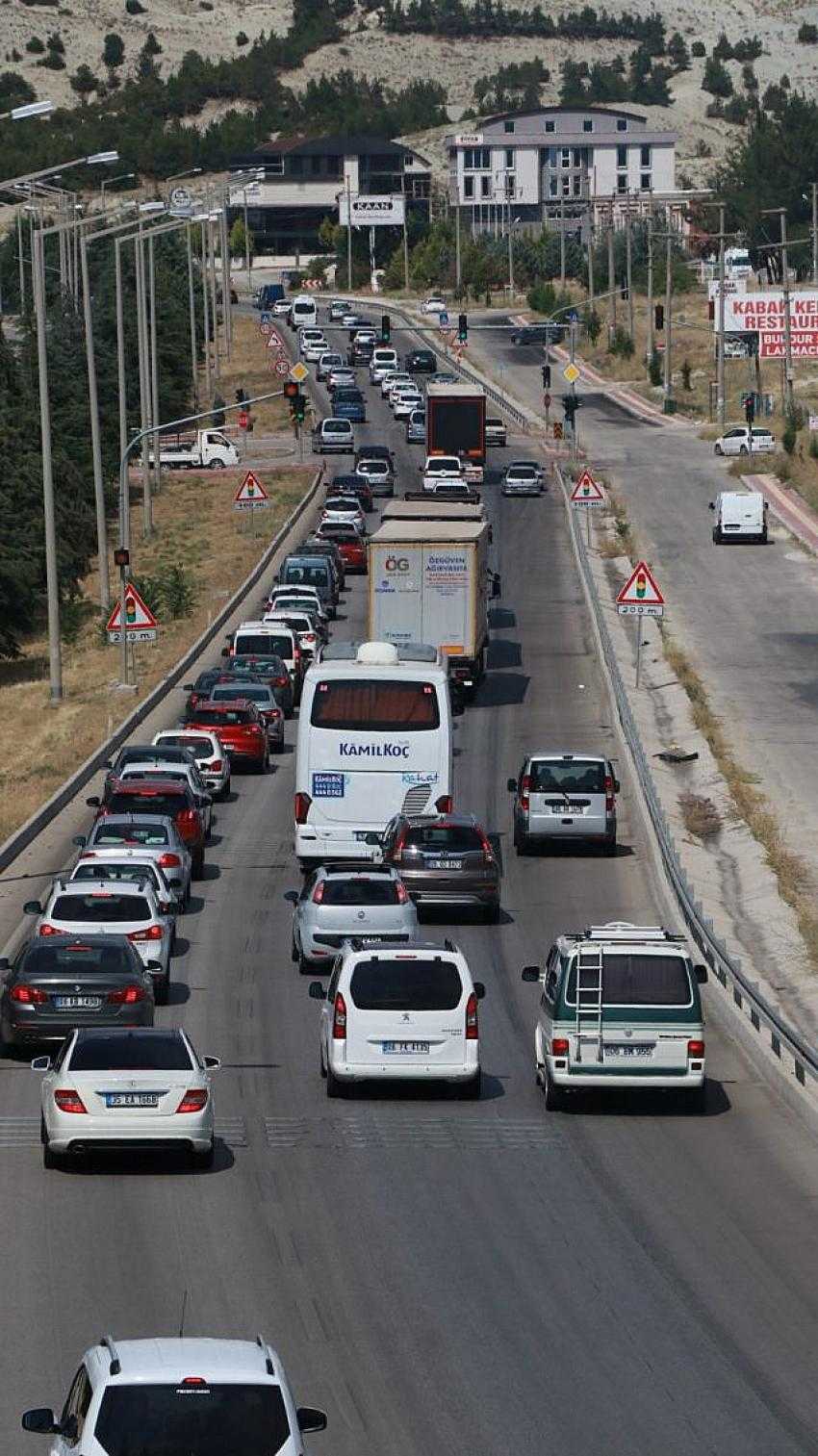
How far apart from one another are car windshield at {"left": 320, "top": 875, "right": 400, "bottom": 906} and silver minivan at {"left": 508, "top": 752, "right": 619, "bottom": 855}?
31.6 feet

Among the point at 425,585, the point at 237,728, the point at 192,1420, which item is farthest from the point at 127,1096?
the point at 425,585

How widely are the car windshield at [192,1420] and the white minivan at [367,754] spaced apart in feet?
A: 93.0

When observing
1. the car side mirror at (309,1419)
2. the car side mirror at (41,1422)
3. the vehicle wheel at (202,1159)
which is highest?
the car side mirror at (41,1422)

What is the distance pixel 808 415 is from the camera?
117m

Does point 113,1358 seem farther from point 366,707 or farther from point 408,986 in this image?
point 366,707

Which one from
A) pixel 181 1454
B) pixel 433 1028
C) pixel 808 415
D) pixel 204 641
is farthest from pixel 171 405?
pixel 181 1454

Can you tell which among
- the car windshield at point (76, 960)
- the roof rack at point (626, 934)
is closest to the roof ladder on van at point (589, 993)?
the roof rack at point (626, 934)

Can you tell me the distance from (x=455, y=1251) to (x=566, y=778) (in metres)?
23.2

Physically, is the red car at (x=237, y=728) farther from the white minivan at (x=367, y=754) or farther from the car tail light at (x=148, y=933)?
the car tail light at (x=148, y=933)

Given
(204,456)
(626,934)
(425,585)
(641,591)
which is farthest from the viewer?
(204,456)

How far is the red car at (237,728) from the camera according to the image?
50688 mm

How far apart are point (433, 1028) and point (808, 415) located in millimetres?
95140

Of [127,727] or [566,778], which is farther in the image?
[127,727]

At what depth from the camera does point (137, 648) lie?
72938mm
